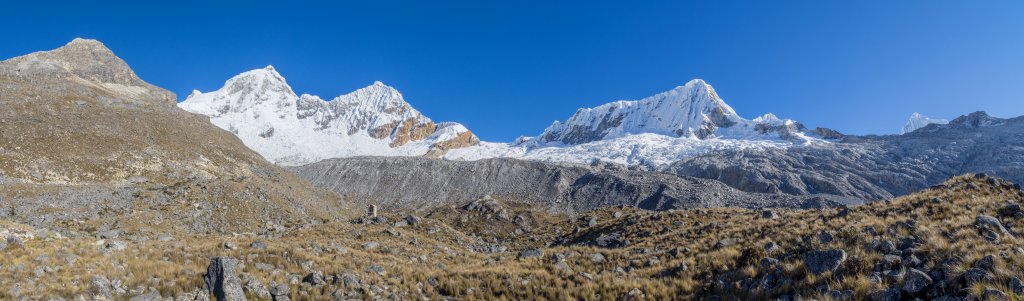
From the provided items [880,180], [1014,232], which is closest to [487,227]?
[1014,232]

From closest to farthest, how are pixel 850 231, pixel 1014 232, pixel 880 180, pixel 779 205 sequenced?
pixel 1014 232 → pixel 850 231 → pixel 779 205 → pixel 880 180

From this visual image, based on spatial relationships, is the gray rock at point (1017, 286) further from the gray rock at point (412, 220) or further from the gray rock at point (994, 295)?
the gray rock at point (412, 220)

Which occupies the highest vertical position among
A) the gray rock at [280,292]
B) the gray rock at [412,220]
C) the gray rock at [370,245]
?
the gray rock at [412,220]

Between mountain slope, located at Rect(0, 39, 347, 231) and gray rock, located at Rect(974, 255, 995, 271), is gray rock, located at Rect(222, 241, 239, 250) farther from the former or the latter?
gray rock, located at Rect(974, 255, 995, 271)

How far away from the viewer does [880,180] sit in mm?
139500

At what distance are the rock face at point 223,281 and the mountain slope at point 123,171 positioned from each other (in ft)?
90.7

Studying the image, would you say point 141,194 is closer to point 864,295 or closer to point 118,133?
point 118,133

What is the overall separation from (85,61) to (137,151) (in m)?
165

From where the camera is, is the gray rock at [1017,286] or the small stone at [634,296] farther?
the small stone at [634,296]

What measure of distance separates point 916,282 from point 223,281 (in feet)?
63.8

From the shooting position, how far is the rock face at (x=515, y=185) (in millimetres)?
102062

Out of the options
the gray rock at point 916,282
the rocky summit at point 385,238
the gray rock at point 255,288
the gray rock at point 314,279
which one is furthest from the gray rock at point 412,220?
the gray rock at point 916,282

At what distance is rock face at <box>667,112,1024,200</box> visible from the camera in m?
133

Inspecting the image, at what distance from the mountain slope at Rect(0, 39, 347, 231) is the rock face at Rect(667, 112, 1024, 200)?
403ft
